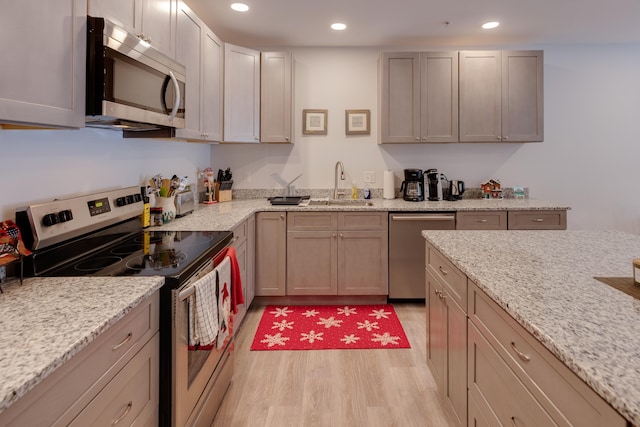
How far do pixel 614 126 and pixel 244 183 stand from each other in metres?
3.81

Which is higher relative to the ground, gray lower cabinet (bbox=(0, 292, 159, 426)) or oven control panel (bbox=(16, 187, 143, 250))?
oven control panel (bbox=(16, 187, 143, 250))

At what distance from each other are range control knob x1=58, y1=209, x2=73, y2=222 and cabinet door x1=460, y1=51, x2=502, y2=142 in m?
3.21

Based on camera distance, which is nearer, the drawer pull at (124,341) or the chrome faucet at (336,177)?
the drawer pull at (124,341)

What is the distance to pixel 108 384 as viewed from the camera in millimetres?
1079

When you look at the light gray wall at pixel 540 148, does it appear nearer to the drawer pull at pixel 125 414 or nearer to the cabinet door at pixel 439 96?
the cabinet door at pixel 439 96

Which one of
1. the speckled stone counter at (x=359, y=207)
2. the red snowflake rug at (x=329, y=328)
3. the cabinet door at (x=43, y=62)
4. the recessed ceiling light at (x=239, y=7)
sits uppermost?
the recessed ceiling light at (x=239, y=7)

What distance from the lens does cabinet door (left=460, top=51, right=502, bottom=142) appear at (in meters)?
3.63

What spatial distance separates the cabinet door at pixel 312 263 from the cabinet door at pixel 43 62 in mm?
2254

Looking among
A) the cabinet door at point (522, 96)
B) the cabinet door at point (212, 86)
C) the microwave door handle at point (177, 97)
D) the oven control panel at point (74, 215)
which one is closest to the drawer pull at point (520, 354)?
the oven control panel at point (74, 215)

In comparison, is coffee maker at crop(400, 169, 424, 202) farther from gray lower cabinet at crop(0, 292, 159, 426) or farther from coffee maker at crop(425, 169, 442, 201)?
gray lower cabinet at crop(0, 292, 159, 426)

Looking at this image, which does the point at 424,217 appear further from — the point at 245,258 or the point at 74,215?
the point at 74,215

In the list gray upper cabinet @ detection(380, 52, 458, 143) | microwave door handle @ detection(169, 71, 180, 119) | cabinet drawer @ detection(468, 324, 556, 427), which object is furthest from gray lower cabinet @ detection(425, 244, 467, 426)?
gray upper cabinet @ detection(380, 52, 458, 143)

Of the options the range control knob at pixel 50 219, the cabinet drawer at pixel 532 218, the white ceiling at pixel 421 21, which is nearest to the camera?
the range control knob at pixel 50 219

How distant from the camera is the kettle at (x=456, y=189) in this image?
12.6 feet
